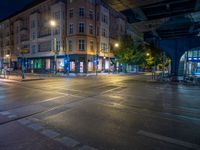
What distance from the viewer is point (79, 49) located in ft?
112

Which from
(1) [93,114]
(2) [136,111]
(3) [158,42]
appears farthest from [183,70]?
(1) [93,114]

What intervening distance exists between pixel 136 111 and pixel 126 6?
438 centimetres

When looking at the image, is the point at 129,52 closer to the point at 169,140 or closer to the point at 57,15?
the point at 57,15

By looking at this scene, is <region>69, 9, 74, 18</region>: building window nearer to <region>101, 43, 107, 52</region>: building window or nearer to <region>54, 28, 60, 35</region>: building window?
<region>54, 28, 60, 35</region>: building window

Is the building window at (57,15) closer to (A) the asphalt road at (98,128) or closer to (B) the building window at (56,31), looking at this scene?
(B) the building window at (56,31)

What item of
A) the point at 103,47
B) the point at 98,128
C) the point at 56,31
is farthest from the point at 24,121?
the point at 103,47

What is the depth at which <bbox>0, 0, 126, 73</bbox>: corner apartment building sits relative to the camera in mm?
34156

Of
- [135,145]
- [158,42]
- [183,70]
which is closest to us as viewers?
[135,145]

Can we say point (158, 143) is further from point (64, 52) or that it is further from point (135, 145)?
point (64, 52)

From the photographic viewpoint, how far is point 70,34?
115 ft

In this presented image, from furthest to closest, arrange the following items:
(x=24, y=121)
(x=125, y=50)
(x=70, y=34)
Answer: (x=125, y=50) → (x=70, y=34) → (x=24, y=121)

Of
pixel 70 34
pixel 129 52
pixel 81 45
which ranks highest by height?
pixel 70 34

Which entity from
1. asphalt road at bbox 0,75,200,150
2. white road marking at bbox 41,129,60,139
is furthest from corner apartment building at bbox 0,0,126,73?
white road marking at bbox 41,129,60,139

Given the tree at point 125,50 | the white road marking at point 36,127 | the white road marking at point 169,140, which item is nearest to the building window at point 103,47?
the tree at point 125,50
